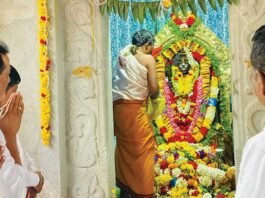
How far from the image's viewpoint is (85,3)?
10.9 feet

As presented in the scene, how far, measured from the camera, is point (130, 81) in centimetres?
362

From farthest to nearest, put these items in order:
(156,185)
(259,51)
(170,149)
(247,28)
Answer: (170,149) → (156,185) → (247,28) → (259,51)

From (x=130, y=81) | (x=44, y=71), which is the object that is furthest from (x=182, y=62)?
(x=44, y=71)

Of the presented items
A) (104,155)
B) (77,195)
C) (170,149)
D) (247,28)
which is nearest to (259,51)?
→ (247,28)

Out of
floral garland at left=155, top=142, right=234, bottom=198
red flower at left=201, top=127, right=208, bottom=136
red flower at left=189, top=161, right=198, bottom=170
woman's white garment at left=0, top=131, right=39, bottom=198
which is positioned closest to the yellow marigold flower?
floral garland at left=155, top=142, right=234, bottom=198

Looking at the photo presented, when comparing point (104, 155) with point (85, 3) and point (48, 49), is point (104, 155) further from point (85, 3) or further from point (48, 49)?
point (85, 3)

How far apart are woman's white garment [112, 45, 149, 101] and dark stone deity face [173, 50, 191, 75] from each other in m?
0.70

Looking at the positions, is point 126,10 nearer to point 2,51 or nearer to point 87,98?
point 87,98

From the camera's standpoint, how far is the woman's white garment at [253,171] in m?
1.13

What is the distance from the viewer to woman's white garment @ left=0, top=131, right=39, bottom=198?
301 centimetres

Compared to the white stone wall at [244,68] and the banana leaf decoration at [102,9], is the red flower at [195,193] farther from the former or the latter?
the banana leaf decoration at [102,9]

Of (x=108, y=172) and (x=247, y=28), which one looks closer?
(x=247, y=28)

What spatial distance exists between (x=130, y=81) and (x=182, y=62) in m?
0.85

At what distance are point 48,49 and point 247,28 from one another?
1483 mm
